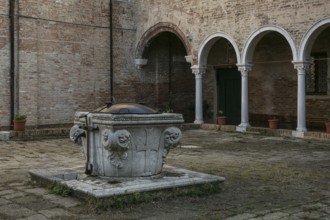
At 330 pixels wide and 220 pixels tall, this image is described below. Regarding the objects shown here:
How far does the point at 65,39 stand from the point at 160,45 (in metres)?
4.68

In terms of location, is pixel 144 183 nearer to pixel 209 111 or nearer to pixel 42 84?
pixel 42 84

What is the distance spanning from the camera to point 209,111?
21.2 m

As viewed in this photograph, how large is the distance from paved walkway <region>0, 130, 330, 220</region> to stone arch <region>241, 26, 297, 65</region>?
10.8ft

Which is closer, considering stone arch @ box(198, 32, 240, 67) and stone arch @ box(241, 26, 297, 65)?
stone arch @ box(241, 26, 297, 65)

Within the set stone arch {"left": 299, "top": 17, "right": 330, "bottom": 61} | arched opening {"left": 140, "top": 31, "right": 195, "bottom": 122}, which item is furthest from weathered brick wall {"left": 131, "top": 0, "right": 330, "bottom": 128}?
arched opening {"left": 140, "top": 31, "right": 195, "bottom": 122}

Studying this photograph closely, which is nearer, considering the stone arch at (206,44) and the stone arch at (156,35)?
the stone arch at (206,44)

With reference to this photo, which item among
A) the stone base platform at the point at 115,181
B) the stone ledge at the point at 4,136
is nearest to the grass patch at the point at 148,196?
the stone base platform at the point at 115,181

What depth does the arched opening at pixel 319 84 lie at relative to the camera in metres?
17.4

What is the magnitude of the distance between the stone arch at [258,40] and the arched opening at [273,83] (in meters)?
2.21

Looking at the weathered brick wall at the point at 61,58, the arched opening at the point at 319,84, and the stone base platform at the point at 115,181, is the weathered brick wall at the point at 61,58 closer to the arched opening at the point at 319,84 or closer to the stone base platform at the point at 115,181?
the arched opening at the point at 319,84

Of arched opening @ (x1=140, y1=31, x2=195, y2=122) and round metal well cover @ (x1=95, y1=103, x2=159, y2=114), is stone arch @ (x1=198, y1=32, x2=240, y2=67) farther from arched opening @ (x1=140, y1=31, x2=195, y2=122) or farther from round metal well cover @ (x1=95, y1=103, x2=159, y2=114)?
round metal well cover @ (x1=95, y1=103, x2=159, y2=114)

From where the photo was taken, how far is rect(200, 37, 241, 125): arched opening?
20.5 m

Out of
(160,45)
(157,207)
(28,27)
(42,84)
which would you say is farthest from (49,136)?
(157,207)

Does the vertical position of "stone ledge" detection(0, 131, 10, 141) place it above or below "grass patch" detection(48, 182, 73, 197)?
above
